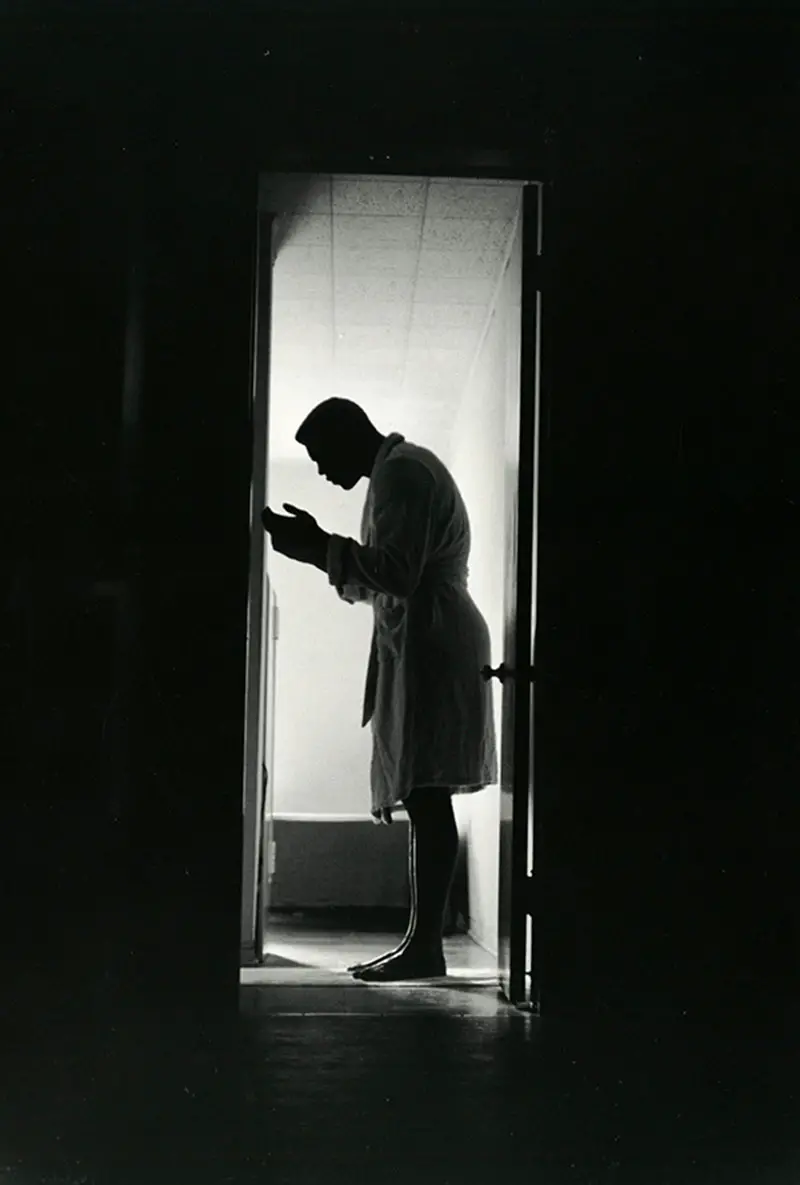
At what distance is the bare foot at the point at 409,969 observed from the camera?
266cm

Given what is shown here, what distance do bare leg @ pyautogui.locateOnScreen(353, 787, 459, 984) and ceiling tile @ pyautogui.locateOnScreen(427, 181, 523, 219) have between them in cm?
149

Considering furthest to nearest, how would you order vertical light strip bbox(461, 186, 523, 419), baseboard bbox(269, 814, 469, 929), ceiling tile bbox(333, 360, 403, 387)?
ceiling tile bbox(333, 360, 403, 387) < baseboard bbox(269, 814, 469, 929) < vertical light strip bbox(461, 186, 523, 419)

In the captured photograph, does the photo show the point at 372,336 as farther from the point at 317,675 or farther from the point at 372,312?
the point at 317,675

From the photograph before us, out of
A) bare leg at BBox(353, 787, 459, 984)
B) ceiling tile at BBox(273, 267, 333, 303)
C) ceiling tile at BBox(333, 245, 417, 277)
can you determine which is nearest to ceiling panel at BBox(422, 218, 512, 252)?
ceiling tile at BBox(333, 245, 417, 277)

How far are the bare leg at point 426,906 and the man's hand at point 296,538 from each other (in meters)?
0.58

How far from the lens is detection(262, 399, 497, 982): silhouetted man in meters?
2.65

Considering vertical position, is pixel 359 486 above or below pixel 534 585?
above

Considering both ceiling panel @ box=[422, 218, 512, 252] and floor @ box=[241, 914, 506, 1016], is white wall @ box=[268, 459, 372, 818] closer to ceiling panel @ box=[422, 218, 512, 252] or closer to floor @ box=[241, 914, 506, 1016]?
floor @ box=[241, 914, 506, 1016]

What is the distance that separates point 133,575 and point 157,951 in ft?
2.13

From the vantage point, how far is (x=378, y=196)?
3.24 m

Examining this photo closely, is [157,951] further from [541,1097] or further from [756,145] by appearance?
[756,145]

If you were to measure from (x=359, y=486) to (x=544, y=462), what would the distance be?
3.78m

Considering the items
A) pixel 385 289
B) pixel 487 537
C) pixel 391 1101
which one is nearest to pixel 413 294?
pixel 385 289

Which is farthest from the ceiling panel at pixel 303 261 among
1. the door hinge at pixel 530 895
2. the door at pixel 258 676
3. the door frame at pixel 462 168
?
the door hinge at pixel 530 895
